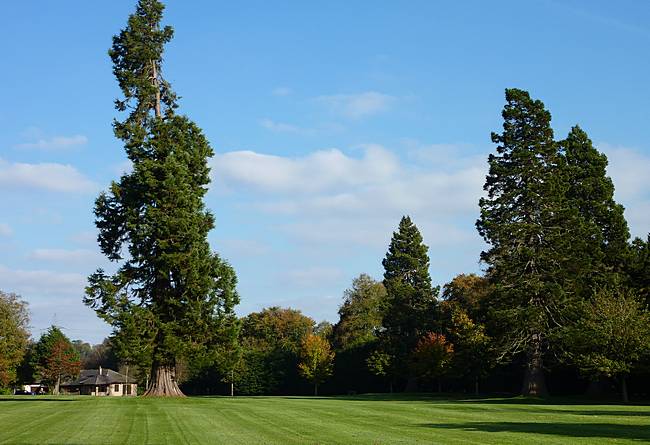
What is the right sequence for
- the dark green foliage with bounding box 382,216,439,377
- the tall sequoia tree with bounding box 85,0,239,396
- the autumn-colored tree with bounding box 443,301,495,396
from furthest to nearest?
the dark green foliage with bounding box 382,216,439,377
the autumn-colored tree with bounding box 443,301,495,396
the tall sequoia tree with bounding box 85,0,239,396

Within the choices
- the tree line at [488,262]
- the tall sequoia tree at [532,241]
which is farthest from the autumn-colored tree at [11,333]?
the tall sequoia tree at [532,241]

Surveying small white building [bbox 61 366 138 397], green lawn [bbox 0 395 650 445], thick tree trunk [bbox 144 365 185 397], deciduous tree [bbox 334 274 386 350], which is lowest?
small white building [bbox 61 366 138 397]

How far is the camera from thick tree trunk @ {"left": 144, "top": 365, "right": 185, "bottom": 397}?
39.9 meters

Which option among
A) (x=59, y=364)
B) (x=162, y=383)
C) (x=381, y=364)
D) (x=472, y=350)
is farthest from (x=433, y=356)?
(x=59, y=364)

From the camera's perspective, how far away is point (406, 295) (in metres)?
72.4

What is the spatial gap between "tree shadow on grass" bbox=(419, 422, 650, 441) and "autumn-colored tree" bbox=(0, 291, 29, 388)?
215ft

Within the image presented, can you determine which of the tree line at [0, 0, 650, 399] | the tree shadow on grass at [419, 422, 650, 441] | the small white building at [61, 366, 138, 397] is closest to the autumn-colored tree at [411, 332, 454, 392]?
the tree line at [0, 0, 650, 399]

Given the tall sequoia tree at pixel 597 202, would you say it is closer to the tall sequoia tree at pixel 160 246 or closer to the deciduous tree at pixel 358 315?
the tall sequoia tree at pixel 160 246

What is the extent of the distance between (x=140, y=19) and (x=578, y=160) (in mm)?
33537

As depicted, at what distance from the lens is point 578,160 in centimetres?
5191

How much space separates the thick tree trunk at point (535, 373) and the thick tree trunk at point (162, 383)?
77.2 feet

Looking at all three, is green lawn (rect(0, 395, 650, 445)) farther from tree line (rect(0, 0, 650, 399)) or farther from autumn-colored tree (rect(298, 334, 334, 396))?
autumn-colored tree (rect(298, 334, 334, 396))

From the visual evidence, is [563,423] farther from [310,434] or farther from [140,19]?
[140,19]

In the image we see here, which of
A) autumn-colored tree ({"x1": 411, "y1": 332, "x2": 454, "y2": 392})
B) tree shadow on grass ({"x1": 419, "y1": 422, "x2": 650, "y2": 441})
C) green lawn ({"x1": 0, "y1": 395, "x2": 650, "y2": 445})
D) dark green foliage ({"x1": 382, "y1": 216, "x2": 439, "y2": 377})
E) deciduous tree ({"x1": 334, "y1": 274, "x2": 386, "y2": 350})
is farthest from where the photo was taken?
deciduous tree ({"x1": 334, "y1": 274, "x2": 386, "y2": 350})
